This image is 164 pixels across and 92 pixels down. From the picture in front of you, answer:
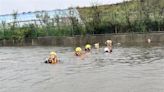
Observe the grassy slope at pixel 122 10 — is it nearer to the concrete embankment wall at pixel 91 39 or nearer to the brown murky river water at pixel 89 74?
the concrete embankment wall at pixel 91 39

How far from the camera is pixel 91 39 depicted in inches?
1483

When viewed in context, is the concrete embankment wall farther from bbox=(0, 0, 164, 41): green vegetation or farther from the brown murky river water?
the brown murky river water

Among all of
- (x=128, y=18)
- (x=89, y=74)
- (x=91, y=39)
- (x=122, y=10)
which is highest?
(x=122, y=10)

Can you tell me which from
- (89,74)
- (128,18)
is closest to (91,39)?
(128,18)

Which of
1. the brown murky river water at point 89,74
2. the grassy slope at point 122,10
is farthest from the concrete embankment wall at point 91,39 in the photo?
the brown murky river water at point 89,74

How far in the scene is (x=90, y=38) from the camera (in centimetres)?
3769

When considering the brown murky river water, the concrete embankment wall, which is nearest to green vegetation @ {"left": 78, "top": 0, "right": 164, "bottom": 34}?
the concrete embankment wall

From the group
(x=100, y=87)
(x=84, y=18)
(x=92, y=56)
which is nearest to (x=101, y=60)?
(x=92, y=56)

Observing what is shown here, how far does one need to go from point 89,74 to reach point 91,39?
19683 mm

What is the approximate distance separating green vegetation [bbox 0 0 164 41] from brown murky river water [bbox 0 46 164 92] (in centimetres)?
1261

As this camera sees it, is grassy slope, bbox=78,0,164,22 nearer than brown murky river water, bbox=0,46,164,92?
No

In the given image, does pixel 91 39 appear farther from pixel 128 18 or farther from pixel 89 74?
pixel 89 74

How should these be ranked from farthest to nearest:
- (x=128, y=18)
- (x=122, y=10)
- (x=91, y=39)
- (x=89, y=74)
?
(x=122, y=10)
(x=128, y=18)
(x=91, y=39)
(x=89, y=74)

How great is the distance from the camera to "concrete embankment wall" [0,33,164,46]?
35.2 meters
